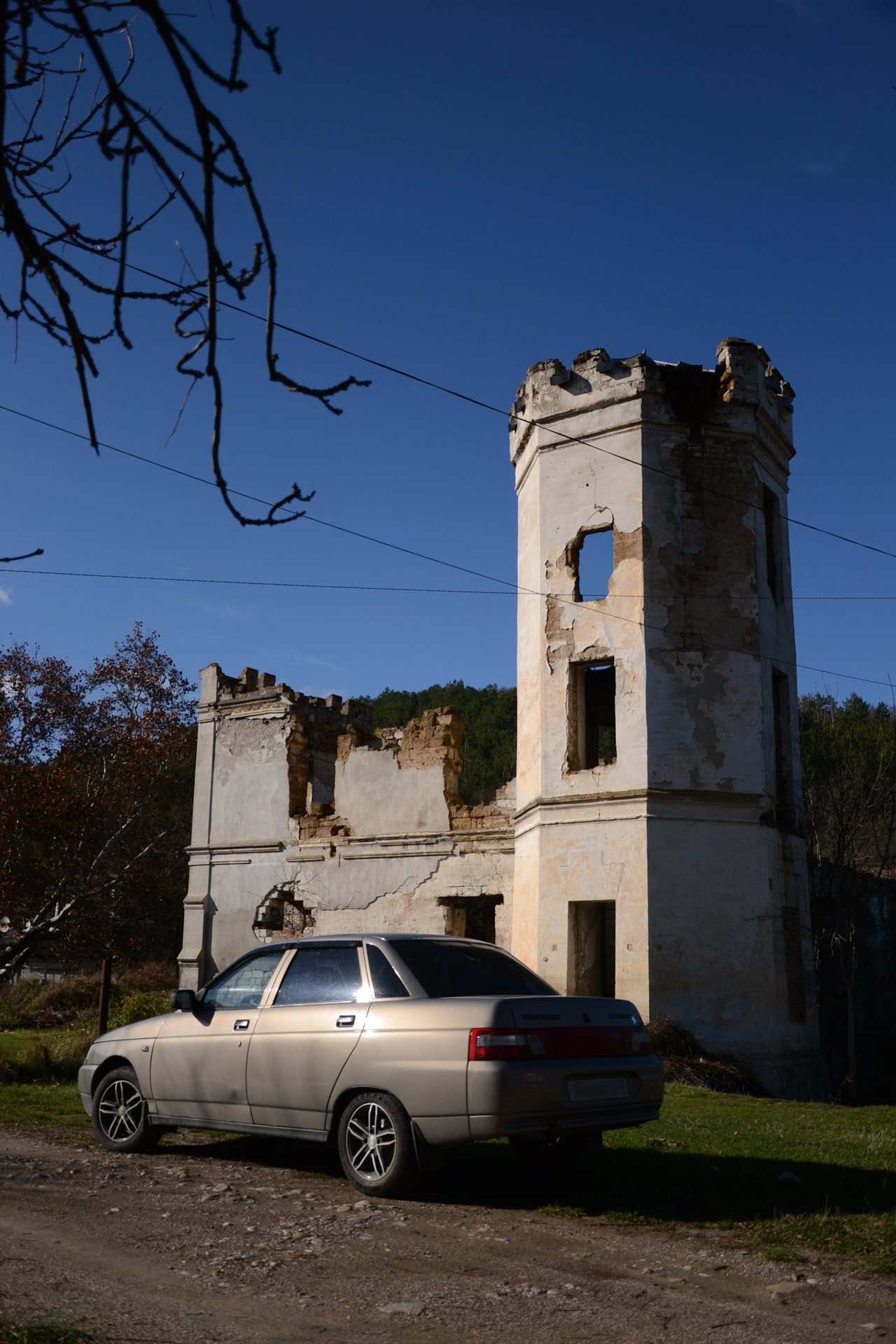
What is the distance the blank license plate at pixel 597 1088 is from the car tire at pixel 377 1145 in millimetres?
920

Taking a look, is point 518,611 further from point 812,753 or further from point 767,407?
point 812,753

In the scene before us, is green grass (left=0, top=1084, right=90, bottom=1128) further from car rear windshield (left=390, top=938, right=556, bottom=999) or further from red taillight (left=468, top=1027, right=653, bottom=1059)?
red taillight (left=468, top=1027, right=653, bottom=1059)

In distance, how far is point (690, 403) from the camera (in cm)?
1755

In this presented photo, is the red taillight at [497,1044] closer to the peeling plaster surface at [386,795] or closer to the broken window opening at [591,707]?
the broken window opening at [591,707]

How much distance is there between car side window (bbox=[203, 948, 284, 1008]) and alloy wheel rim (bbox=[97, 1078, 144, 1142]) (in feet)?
2.96

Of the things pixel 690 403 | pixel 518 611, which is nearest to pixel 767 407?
pixel 690 403

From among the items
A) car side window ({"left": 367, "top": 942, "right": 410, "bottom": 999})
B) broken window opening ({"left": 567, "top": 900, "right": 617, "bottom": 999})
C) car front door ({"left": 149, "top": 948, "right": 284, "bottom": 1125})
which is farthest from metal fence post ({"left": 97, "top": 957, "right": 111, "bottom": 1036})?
car side window ({"left": 367, "top": 942, "right": 410, "bottom": 999})

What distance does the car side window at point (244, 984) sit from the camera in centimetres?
712

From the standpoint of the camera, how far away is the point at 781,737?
1764cm

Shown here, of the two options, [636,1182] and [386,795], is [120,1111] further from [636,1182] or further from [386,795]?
[386,795]

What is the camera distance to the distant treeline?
137 feet

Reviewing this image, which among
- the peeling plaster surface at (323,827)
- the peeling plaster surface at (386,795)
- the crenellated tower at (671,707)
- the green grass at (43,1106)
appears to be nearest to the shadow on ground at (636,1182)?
the green grass at (43,1106)

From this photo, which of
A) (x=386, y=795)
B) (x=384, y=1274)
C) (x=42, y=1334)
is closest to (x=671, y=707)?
(x=386, y=795)

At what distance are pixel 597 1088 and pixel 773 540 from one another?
14.0m
